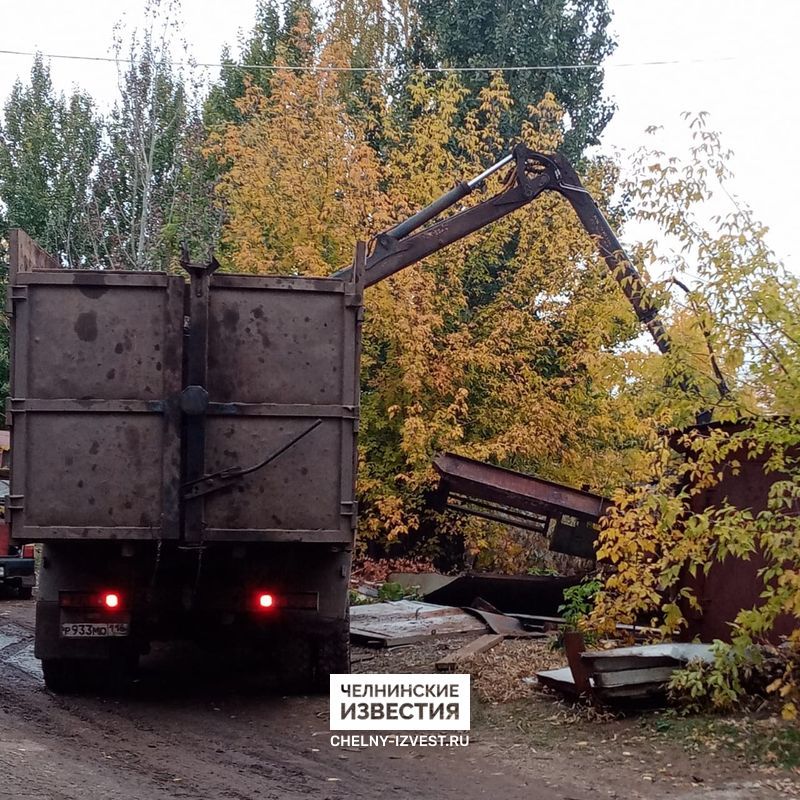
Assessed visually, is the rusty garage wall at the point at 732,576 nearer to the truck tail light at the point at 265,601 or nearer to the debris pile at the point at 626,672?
the debris pile at the point at 626,672

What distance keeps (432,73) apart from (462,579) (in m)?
13.3

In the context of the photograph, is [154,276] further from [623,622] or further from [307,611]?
[623,622]

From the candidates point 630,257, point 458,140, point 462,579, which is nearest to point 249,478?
point 630,257

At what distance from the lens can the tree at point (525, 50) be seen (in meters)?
23.2

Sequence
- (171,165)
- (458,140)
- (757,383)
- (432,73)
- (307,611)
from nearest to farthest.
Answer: (757,383) < (307,611) < (458,140) < (432,73) < (171,165)

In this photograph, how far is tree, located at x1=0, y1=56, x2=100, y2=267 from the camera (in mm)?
31328

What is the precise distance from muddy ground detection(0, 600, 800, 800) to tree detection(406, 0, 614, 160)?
54.5 ft

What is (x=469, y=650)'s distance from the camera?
33.4 feet

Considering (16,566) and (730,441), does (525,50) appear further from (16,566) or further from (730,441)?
(730,441)

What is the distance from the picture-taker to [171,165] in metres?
29.2

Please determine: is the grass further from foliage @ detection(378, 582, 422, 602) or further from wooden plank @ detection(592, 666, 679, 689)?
foliage @ detection(378, 582, 422, 602)

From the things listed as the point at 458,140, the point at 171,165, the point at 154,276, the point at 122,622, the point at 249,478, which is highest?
the point at 171,165

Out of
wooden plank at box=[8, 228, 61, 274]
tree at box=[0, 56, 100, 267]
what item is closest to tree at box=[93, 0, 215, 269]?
tree at box=[0, 56, 100, 267]
